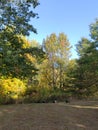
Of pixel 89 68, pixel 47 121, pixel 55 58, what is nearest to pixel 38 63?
pixel 89 68

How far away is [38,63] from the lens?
22828mm

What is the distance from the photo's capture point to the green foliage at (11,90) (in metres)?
21.9

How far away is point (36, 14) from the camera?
15953 millimetres

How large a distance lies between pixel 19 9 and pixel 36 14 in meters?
1.12

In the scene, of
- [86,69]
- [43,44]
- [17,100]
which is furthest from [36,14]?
[43,44]

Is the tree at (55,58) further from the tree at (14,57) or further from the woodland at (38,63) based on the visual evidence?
the tree at (14,57)

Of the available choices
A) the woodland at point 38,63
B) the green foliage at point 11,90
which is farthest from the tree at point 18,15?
the green foliage at point 11,90

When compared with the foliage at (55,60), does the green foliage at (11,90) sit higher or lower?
lower

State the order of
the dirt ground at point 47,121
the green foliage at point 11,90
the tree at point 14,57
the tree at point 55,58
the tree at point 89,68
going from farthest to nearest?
1. the tree at point 55,58
2. the tree at point 89,68
3. the green foliage at point 11,90
4. the tree at point 14,57
5. the dirt ground at point 47,121

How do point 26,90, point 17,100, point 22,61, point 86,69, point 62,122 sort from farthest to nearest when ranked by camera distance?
point 86,69 < point 26,90 < point 17,100 < point 22,61 < point 62,122

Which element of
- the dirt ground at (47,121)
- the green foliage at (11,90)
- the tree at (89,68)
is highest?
the tree at (89,68)

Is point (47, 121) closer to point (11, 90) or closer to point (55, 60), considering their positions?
point (11, 90)

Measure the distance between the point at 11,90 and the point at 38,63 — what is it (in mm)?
4191

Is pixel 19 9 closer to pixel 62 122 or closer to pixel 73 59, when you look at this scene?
pixel 62 122
